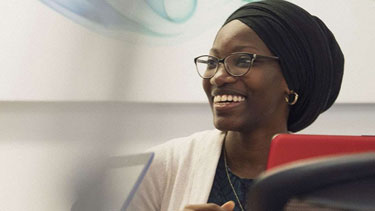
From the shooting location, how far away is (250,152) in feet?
3.43

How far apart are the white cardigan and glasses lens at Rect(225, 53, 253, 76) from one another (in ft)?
0.47

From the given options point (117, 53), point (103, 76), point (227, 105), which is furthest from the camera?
point (103, 76)

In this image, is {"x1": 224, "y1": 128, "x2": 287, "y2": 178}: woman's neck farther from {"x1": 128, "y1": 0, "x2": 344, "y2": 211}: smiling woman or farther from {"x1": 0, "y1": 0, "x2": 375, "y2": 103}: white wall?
{"x1": 0, "y1": 0, "x2": 375, "y2": 103}: white wall

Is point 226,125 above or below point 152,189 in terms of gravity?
above

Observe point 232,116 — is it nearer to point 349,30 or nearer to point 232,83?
point 232,83

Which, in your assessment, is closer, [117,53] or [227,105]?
[227,105]

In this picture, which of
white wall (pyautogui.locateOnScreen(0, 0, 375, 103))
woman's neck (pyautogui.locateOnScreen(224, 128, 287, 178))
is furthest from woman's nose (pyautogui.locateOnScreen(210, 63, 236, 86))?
white wall (pyautogui.locateOnScreen(0, 0, 375, 103))

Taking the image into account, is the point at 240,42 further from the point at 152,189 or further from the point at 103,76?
the point at 103,76

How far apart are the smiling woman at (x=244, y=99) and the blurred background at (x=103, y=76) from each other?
0.27 metres

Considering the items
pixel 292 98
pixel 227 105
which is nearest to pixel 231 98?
pixel 227 105

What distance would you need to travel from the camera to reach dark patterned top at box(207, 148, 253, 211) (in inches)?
39.4

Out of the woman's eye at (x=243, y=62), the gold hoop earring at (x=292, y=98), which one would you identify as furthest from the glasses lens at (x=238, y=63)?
the gold hoop earring at (x=292, y=98)

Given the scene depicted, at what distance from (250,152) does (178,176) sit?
0.14 m

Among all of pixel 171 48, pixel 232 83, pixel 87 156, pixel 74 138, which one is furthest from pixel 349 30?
pixel 87 156
